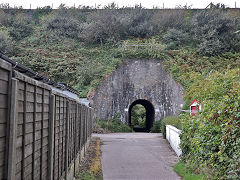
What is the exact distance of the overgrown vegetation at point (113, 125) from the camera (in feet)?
83.4

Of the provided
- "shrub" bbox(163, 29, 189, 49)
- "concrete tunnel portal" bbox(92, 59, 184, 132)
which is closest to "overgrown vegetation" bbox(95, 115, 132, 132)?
"concrete tunnel portal" bbox(92, 59, 184, 132)

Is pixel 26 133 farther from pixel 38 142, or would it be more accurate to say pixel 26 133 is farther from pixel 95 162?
pixel 95 162

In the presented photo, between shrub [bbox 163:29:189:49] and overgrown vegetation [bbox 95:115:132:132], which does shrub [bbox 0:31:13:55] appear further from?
shrub [bbox 163:29:189:49]

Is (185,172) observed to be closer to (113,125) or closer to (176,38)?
(113,125)

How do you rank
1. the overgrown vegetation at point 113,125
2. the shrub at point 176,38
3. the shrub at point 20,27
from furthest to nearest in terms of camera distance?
the shrub at point 20,27
the shrub at point 176,38
the overgrown vegetation at point 113,125

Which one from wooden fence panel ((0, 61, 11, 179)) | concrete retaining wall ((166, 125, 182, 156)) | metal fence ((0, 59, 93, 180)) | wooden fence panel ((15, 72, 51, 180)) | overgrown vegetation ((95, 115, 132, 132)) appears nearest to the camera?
wooden fence panel ((0, 61, 11, 179))

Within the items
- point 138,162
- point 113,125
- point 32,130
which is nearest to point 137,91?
point 113,125

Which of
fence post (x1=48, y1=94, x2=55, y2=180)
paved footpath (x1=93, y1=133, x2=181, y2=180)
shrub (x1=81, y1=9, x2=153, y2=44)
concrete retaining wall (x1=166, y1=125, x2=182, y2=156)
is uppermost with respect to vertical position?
shrub (x1=81, y1=9, x2=153, y2=44)

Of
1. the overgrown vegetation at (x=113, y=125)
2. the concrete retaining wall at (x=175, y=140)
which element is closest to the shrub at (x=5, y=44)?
the overgrown vegetation at (x=113, y=125)

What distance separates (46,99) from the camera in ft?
14.7

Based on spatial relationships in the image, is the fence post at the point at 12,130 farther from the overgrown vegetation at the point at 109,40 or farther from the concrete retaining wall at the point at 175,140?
the overgrown vegetation at the point at 109,40

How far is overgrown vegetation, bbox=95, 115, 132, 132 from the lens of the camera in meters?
25.4

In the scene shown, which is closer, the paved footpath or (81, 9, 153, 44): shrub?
the paved footpath

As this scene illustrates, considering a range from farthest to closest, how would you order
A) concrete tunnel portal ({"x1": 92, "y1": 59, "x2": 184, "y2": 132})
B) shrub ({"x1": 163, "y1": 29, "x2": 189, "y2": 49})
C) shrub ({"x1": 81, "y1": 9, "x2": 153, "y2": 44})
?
shrub ({"x1": 81, "y1": 9, "x2": 153, "y2": 44}) < shrub ({"x1": 163, "y1": 29, "x2": 189, "y2": 49}) < concrete tunnel portal ({"x1": 92, "y1": 59, "x2": 184, "y2": 132})
